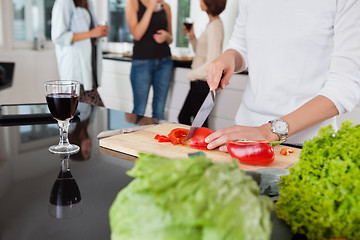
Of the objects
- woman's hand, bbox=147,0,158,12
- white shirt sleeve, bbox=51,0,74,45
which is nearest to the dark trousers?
woman's hand, bbox=147,0,158,12

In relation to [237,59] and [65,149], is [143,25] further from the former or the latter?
[65,149]

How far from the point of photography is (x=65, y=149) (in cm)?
100

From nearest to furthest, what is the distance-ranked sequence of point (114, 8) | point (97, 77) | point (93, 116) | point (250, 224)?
point (250, 224) → point (93, 116) → point (97, 77) → point (114, 8)

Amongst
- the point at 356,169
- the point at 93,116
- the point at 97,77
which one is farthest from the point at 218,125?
the point at 356,169

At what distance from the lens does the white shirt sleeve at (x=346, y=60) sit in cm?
111

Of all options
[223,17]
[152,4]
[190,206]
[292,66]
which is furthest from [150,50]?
[190,206]

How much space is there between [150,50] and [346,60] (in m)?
2.40

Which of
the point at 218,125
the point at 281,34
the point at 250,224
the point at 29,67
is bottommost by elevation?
the point at 218,125

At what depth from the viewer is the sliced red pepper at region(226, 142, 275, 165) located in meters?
0.92

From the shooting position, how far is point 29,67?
3932mm

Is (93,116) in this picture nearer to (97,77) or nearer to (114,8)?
(97,77)

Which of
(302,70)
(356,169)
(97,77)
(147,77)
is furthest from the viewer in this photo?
(147,77)

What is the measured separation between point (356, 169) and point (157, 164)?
0.26 meters

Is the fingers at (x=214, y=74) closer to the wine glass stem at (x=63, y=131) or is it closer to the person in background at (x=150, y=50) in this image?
the wine glass stem at (x=63, y=131)
